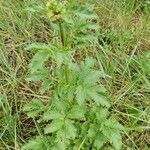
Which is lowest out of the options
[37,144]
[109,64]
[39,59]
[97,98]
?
[37,144]

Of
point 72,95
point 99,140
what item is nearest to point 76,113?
point 72,95

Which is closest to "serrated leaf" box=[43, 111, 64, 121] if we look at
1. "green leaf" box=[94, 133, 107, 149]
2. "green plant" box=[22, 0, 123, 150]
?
"green plant" box=[22, 0, 123, 150]

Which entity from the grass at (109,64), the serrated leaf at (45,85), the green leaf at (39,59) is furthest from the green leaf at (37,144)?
the green leaf at (39,59)

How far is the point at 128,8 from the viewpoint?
3.01 m

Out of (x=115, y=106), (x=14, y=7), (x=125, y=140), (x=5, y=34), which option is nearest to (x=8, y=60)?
(x=5, y=34)

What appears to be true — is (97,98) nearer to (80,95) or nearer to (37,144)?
(80,95)

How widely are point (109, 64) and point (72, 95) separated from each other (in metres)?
0.68

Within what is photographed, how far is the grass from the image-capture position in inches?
92.0

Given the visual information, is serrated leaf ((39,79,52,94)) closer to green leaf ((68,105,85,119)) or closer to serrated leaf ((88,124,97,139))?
green leaf ((68,105,85,119))

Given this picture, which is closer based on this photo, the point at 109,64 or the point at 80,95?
the point at 80,95

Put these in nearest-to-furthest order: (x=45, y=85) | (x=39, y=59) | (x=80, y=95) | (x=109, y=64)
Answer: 1. (x=39, y=59)
2. (x=80, y=95)
3. (x=45, y=85)
4. (x=109, y=64)

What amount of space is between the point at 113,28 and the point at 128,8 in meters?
0.28

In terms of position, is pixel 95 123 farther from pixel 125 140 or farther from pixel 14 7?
pixel 14 7

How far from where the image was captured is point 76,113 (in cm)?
198
